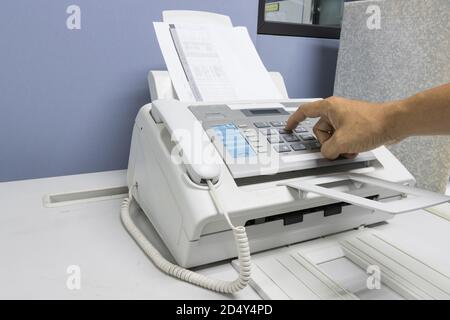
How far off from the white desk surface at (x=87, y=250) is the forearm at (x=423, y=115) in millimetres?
160

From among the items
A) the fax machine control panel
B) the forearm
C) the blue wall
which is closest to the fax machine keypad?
the fax machine control panel

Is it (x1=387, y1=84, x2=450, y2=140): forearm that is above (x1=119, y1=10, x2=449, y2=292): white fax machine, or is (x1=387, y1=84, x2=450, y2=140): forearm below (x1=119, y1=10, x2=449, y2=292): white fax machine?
above

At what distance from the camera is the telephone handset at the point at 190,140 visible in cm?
43

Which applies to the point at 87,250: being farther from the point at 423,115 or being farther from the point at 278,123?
the point at 423,115

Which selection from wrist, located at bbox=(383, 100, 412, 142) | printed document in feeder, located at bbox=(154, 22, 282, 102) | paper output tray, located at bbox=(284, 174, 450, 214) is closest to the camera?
paper output tray, located at bbox=(284, 174, 450, 214)

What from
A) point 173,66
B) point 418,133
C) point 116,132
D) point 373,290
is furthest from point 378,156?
point 116,132

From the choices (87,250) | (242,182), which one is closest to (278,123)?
(242,182)

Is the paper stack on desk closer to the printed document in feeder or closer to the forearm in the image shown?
the printed document in feeder

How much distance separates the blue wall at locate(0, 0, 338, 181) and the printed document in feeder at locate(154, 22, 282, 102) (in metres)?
0.12

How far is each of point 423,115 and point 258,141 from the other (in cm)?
21

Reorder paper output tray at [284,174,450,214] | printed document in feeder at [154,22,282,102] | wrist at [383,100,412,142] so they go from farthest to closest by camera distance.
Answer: printed document in feeder at [154,22,282,102], wrist at [383,100,412,142], paper output tray at [284,174,450,214]

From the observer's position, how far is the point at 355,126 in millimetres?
501

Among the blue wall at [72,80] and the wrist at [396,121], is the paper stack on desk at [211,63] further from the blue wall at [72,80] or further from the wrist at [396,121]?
the wrist at [396,121]

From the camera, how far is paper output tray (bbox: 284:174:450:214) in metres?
0.38
